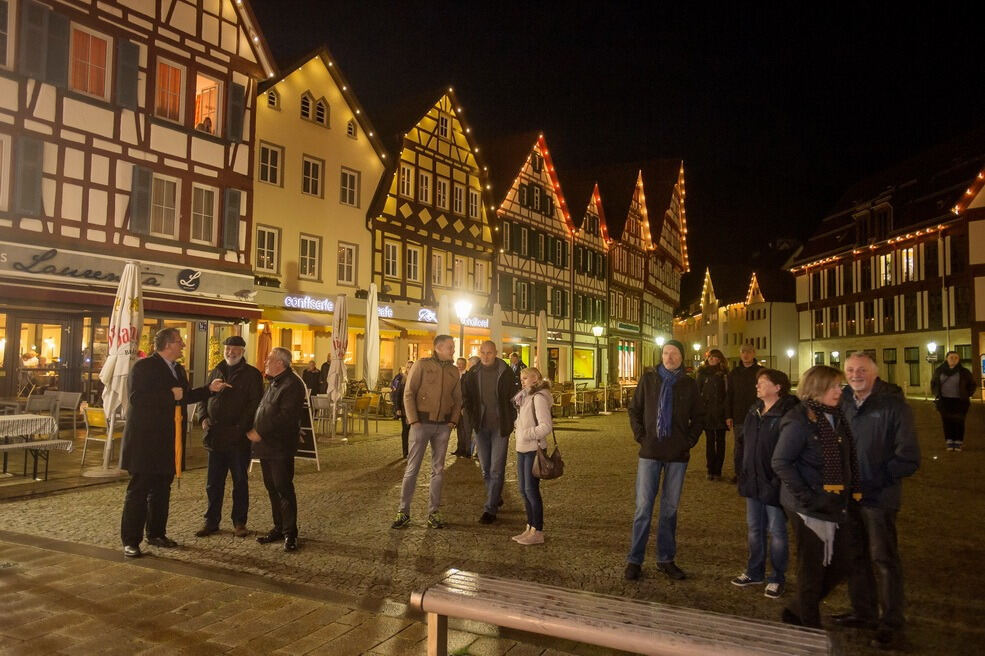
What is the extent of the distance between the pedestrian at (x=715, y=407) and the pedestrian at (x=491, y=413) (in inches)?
144

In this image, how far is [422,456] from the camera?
24.3 feet

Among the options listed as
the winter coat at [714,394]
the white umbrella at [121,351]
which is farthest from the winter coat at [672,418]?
the white umbrella at [121,351]

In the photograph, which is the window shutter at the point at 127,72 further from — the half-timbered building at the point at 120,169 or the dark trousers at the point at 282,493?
the dark trousers at the point at 282,493

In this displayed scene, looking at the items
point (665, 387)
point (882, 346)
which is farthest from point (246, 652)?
point (882, 346)

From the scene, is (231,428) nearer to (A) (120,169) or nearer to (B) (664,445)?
(B) (664,445)

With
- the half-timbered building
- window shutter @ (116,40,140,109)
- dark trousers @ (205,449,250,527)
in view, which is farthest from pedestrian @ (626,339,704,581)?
window shutter @ (116,40,140,109)

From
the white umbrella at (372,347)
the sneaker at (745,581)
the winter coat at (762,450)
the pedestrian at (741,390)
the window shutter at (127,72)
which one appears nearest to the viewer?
the winter coat at (762,450)

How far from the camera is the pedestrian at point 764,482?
17.4 feet

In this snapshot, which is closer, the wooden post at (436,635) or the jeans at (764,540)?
the wooden post at (436,635)

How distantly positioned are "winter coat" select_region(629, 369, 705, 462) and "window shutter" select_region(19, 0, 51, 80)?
16.2 m

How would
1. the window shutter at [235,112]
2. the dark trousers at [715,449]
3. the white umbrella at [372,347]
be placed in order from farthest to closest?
the window shutter at [235,112] < the white umbrella at [372,347] < the dark trousers at [715,449]

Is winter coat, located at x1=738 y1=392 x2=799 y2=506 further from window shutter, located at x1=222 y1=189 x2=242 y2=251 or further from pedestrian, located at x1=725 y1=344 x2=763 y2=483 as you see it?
window shutter, located at x1=222 y1=189 x2=242 y2=251

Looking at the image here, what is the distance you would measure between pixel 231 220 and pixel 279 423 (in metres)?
15.8

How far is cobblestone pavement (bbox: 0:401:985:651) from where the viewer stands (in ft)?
18.4
